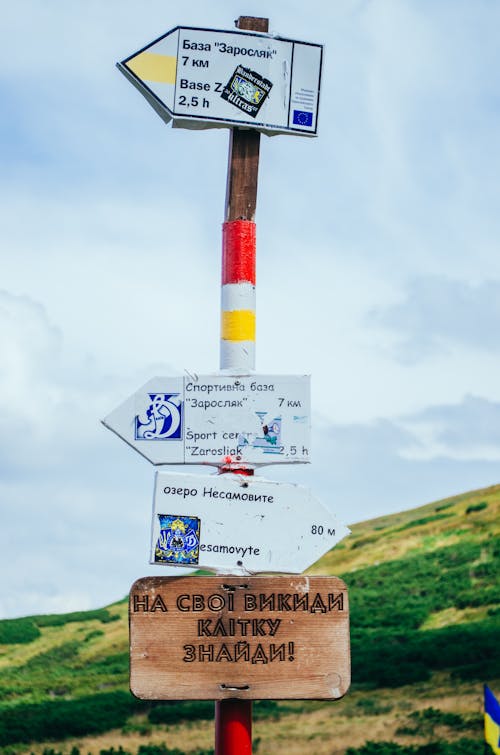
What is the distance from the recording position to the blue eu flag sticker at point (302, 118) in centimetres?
666

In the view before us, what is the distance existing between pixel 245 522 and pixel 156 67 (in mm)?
2605

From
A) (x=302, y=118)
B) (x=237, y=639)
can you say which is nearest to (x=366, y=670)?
(x=237, y=639)

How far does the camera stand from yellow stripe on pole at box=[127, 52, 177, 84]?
6.55 meters

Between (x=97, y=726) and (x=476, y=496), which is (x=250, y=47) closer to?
(x=97, y=726)

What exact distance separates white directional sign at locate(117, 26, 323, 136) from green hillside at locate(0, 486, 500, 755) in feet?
50.4

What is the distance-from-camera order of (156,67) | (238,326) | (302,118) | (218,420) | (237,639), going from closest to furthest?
(237,639), (218,420), (238,326), (156,67), (302,118)

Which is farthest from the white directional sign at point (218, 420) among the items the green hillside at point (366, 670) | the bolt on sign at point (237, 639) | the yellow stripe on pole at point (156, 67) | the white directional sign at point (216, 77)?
the green hillside at point (366, 670)

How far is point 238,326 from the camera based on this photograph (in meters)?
6.32

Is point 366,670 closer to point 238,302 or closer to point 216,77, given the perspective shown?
point 238,302

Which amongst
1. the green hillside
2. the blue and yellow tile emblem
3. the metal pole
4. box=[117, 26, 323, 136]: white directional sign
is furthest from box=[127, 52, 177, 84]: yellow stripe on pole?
the green hillside

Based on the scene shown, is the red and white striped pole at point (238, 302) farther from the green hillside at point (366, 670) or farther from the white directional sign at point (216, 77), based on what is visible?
the green hillside at point (366, 670)

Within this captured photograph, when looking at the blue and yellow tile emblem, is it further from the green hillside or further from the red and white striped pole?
the green hillside

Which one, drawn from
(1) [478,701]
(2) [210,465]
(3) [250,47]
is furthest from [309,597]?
(1) [478,701]

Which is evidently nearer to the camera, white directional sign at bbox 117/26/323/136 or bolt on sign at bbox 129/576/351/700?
bolt on sign at bbox 129/576/351/700
